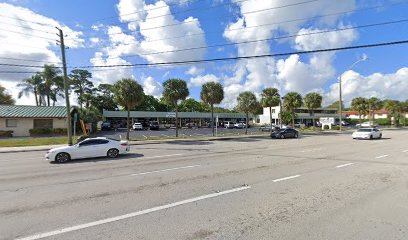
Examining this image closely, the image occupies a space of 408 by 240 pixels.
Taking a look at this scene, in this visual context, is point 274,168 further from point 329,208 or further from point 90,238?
point 90,238

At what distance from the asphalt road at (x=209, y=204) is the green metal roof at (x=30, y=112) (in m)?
28.2

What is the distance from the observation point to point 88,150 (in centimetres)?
1355

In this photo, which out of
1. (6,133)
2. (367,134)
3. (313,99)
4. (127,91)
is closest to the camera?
(127,91)

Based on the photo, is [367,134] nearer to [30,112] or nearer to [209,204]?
[209,204]

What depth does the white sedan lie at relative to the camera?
12.7 metres

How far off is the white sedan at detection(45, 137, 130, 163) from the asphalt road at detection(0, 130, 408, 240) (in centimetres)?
316

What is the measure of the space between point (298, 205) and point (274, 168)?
4.52m

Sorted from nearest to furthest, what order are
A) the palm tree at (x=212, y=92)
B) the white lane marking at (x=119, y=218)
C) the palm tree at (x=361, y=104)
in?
the white lane marking at (x=119, y=218), the palm tree at (x=212, y=92), the palm tree at (x=361, y=104)

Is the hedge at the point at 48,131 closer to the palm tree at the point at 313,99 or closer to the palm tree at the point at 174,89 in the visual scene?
the palm tree at the point at 174,89

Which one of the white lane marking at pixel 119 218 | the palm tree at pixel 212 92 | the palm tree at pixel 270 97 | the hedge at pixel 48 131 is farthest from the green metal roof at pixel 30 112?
the white lane marking at pixel 119 218

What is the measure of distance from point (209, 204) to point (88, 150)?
10.6 meters

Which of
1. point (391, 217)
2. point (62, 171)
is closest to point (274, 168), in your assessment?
point (391, 217)

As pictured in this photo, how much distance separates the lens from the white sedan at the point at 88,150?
12719 millimetres

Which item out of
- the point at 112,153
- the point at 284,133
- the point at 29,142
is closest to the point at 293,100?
the point at 284,133
